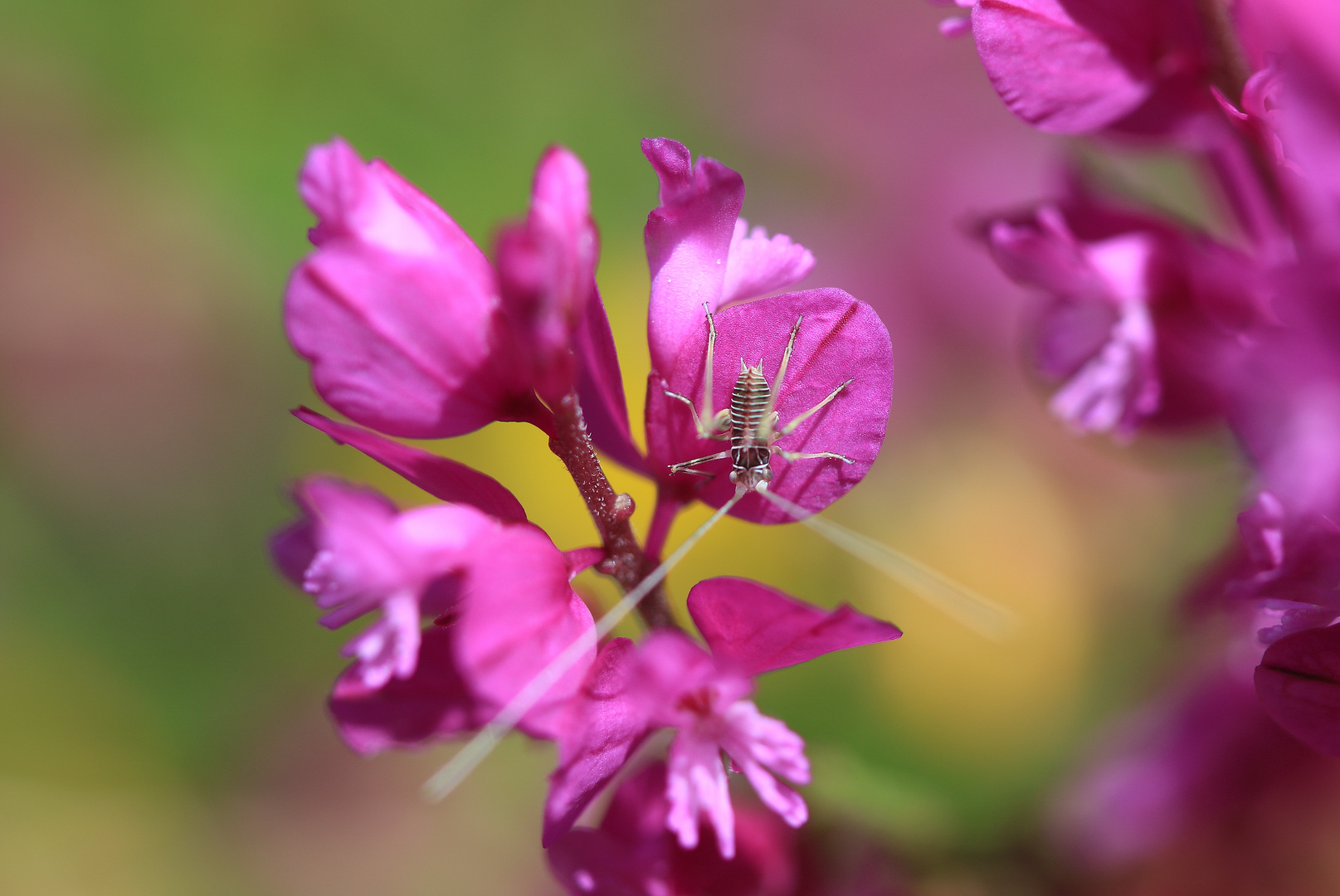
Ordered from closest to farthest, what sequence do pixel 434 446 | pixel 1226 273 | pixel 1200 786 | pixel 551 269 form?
pixel 551 269 → pixel 1226 273 → pixel 1200 786 → pixel 434 446

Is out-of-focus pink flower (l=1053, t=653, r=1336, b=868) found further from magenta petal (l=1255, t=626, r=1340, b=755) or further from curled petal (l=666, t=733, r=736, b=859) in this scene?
curled petal (l=666, t=733, r=736, b=859)

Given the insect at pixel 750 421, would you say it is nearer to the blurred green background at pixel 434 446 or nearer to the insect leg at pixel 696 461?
the insect leg at pixel 696 461

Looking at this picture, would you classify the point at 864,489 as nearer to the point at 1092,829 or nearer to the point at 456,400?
the point at 1092,829

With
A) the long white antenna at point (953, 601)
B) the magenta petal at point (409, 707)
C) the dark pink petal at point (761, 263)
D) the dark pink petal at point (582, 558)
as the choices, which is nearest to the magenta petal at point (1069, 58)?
the dark pink petal at point (761, 263)

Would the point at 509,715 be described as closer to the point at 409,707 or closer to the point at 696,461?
the point at 409,707

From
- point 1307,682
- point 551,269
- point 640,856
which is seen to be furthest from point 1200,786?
Result: point 551,269
